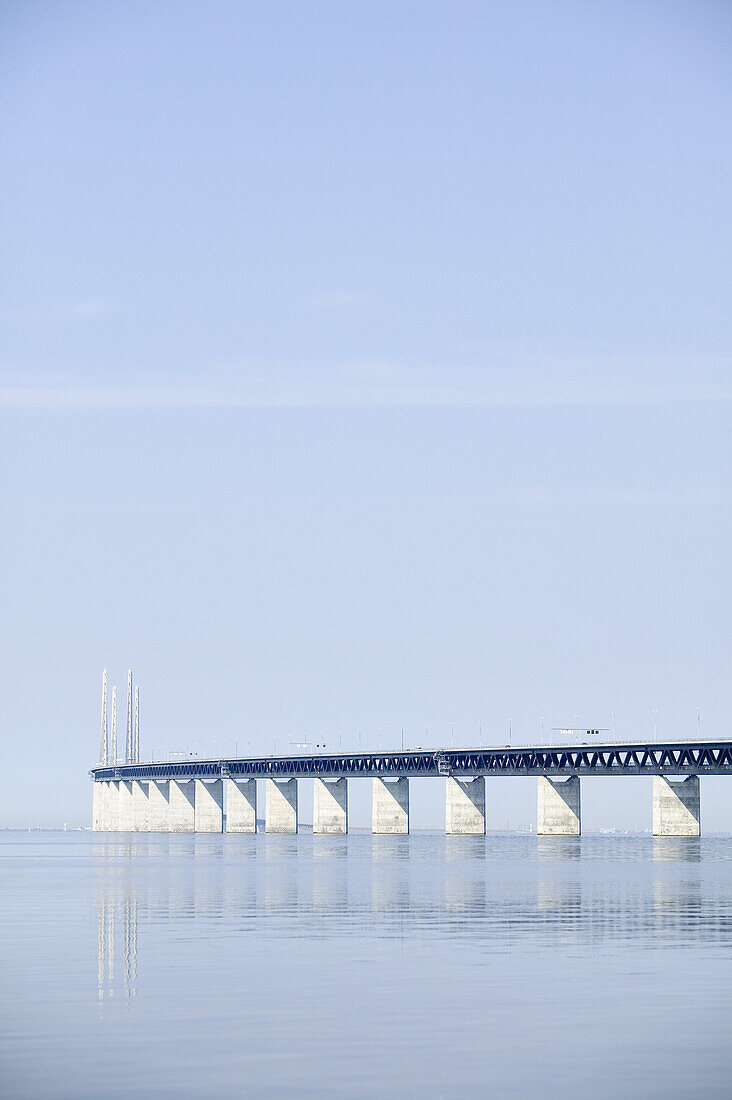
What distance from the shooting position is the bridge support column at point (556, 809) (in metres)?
193

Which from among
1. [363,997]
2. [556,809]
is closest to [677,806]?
[556,809]

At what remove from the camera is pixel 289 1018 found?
27969 mm

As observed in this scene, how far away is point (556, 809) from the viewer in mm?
194625

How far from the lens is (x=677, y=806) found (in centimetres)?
18475

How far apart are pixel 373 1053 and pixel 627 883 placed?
189 ft

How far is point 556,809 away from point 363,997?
167011 millimetres

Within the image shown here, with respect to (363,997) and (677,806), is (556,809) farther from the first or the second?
(363,997)

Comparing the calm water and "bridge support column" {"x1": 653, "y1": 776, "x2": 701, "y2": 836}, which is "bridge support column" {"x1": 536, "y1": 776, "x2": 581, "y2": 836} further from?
the calm water

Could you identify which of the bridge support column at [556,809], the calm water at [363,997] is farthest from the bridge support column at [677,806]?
the calm water at [363,997]

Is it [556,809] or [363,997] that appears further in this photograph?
[556,809]

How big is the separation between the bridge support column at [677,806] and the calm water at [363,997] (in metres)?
121

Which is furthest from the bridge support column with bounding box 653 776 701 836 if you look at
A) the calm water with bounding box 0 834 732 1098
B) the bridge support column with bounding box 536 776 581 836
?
the calm water with bounding box 0 834 732 1098

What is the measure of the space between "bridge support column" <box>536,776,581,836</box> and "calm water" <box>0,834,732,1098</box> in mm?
130461

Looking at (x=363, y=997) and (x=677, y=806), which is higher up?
(x=363, y=997)
